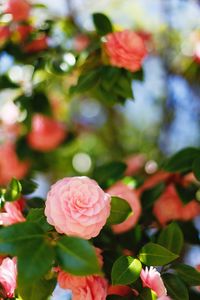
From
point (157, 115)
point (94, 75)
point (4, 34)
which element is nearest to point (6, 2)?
point (4, 34)

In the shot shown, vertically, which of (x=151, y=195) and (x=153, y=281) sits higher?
(x=153, y=281)

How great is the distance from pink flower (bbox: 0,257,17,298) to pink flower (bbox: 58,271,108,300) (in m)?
0.06

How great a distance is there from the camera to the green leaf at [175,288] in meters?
0.75

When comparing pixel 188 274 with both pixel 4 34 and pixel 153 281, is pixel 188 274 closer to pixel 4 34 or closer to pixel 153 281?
pixel 153 281

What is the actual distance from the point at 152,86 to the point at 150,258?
1.27 meters

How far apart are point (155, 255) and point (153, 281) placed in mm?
38

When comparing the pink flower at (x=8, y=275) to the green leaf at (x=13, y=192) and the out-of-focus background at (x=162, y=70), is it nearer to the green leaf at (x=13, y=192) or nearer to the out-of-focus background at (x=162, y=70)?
the green leaf at (x=13, y=192)

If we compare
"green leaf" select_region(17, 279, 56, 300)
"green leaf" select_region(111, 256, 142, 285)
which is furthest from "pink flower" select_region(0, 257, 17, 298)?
"green leaf" select_region(111, 256, 142, 285)

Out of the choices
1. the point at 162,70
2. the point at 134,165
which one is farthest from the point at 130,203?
the point at 162,70

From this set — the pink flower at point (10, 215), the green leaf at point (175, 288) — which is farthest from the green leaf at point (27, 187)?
the green leaf at point (175, 288)

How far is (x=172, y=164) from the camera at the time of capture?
1.00 metres

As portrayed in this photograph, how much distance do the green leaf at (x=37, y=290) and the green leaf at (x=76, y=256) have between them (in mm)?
97

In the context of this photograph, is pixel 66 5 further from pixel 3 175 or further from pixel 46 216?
pixel 46 216

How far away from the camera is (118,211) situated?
0.78 meters
